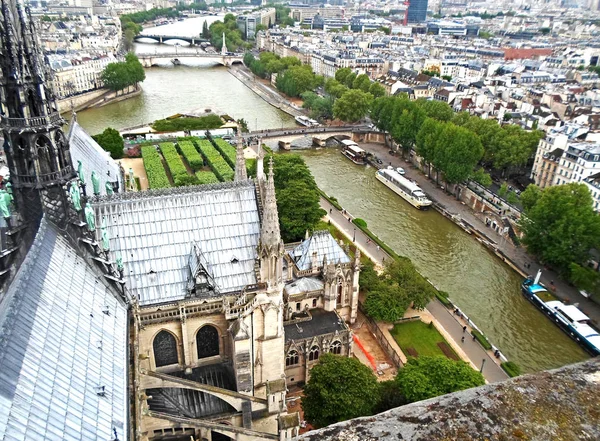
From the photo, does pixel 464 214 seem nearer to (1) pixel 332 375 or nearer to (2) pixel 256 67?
(1) pixel 332 375

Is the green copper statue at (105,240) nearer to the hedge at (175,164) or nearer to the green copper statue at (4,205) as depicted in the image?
the green copper statue at (4,205)

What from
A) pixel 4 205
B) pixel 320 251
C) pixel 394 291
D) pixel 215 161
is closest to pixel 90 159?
pixel 320 251

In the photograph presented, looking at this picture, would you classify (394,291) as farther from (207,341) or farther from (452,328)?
(207,341)

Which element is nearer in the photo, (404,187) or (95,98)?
(404,187)

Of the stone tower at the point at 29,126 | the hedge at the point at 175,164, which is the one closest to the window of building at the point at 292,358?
the stone tower at the point at 29,126

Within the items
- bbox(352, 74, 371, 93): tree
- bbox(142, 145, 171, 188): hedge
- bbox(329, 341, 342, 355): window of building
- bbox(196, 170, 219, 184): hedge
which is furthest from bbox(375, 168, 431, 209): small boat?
bbox(352, 74, 371, 93): tree

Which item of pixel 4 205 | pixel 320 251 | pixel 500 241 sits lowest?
pixel 500 241
